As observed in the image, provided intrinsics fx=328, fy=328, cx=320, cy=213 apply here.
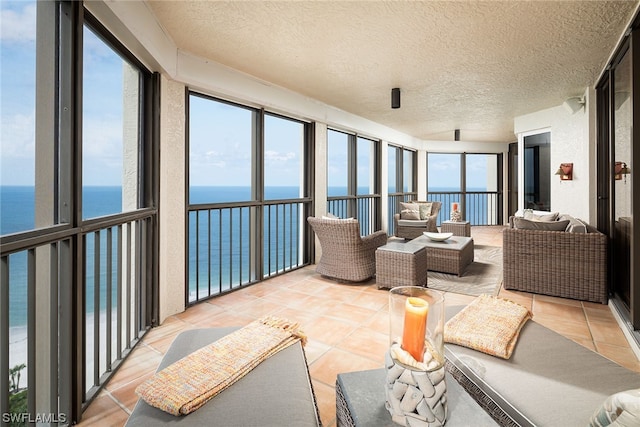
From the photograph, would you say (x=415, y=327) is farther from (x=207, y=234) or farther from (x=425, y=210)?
(x=425, y=210)

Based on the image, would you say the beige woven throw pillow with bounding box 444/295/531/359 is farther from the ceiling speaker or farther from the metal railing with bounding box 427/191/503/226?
the metal railing with bounding box 427/191/503/226

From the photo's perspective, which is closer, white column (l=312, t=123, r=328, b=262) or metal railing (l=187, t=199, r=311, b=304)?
metal railing (l=187, t=199, r=311, b=304)

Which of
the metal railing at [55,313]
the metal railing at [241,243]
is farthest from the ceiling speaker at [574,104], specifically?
the metal railing at [55,313]

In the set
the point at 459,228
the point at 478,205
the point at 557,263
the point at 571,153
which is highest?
the point at 571,153

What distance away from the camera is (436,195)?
9.55 metres

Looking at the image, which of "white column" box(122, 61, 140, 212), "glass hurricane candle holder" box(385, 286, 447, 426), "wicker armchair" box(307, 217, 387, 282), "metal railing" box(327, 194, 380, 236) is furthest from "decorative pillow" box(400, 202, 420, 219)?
"glass hurricane candle holder" box(385, 286, 447, 426)

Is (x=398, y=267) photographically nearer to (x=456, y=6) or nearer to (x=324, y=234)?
(x=324, y=234)

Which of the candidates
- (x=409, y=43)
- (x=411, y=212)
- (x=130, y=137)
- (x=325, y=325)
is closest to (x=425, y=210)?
(x=411, y=212)

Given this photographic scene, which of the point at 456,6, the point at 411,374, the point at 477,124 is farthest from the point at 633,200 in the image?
the point at 477,124

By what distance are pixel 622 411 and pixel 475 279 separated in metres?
3.61

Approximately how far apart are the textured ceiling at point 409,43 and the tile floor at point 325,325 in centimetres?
236

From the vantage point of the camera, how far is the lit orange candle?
0.90 meters

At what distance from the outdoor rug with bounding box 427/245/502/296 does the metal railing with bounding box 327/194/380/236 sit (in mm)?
1962

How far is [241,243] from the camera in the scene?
394cm
